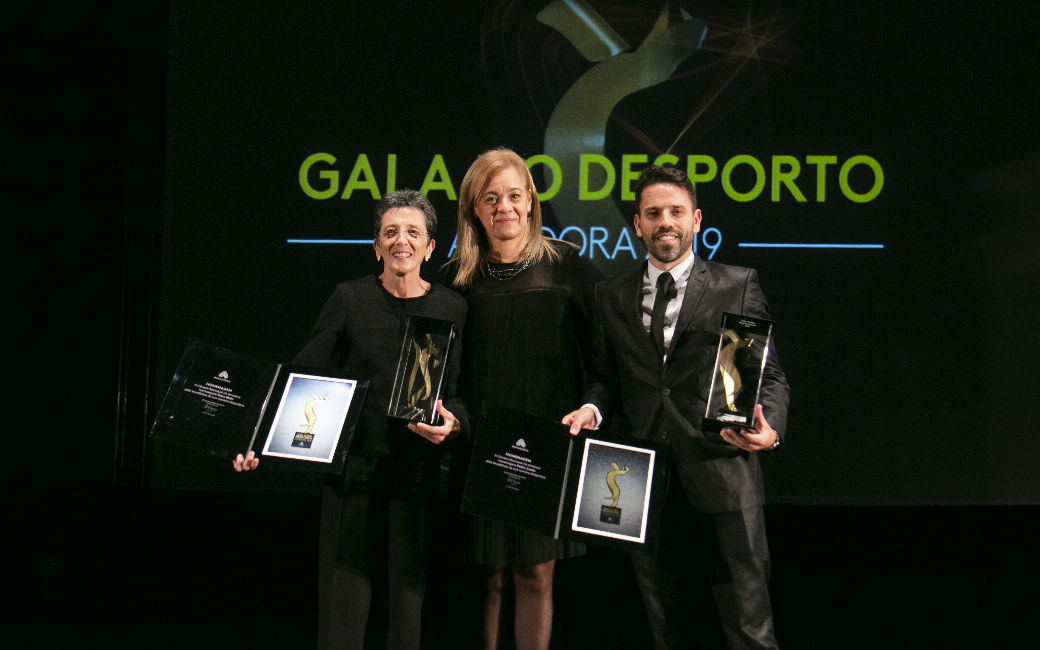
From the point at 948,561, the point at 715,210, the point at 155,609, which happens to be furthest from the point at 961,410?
the point at 155,609

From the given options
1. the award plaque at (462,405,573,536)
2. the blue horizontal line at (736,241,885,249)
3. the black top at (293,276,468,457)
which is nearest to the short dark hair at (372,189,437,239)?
the black top at (293,276,468,457)

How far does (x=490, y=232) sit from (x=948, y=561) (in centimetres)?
271

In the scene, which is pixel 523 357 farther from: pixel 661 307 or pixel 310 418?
pixel 310 418

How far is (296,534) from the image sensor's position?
13.8 feet

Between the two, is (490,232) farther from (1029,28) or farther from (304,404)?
(1029,28)

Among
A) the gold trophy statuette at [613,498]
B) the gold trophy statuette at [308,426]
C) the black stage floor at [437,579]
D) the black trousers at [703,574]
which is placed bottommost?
the black stage floor at [437,579]

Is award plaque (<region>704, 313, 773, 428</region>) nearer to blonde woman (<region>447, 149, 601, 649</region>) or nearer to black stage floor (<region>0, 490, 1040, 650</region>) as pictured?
blonde woman (<region>447, 149, 601, 649</region>)

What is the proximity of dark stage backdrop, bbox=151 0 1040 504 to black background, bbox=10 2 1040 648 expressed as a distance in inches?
0.5

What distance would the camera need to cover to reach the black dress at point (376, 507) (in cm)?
254

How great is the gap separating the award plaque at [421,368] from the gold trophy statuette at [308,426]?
0.22m

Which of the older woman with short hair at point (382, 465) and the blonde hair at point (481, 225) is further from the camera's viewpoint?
the blonde hair at point (481, 225)

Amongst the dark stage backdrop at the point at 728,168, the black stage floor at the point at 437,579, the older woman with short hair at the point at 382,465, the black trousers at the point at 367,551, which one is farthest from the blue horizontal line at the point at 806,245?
the black trousers at the point at 367,551

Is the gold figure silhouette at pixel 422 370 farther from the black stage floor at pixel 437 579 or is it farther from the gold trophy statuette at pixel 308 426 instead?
the black stage floor at pixel 437 579

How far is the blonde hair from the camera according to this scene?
2846 millimetres
